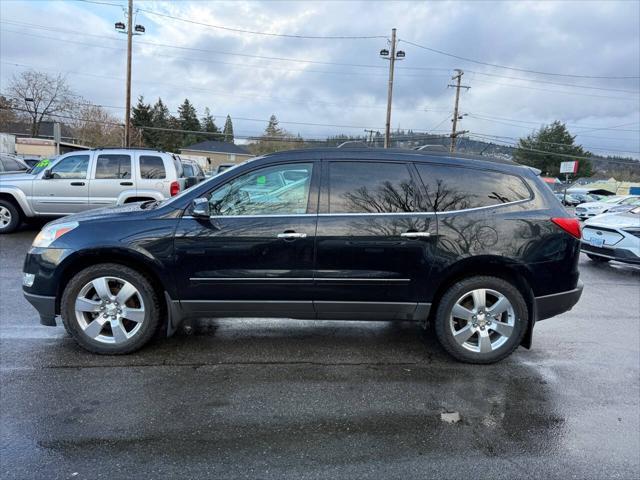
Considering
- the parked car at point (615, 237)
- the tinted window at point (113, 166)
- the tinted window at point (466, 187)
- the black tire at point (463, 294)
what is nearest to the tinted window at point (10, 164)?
the tinted window at point (113, 166)

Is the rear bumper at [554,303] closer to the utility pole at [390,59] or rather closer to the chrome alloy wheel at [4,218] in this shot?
the chrome alloy wheel at [4,218]

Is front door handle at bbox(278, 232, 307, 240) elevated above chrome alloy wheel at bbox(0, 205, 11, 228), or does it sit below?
above

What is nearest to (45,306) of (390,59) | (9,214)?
(9,214)

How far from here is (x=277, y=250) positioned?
3.69 m

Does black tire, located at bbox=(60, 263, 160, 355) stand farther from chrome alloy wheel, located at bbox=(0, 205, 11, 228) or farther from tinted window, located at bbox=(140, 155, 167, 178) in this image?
chrome alloy wheel, located at bbox=(0, 205, 11, 228)

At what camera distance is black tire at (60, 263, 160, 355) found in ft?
12.3

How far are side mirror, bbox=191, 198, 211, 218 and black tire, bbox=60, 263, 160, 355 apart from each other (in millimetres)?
745

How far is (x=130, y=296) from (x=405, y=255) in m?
2.38

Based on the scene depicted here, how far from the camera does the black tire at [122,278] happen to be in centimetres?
374

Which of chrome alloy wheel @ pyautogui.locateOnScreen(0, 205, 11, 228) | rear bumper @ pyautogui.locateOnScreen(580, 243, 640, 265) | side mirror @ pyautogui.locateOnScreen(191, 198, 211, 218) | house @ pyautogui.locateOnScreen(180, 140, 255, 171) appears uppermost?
house @ pyautogui.locateOnScreen(180, 140, 255, 171)

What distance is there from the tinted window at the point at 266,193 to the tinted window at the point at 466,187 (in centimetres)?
106

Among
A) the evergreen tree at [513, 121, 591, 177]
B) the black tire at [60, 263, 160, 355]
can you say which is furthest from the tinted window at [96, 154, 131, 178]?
the evergreen tree at [513, 121, 591, 177]

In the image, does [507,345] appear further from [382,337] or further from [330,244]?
[330,244]

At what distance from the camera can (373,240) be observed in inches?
145
